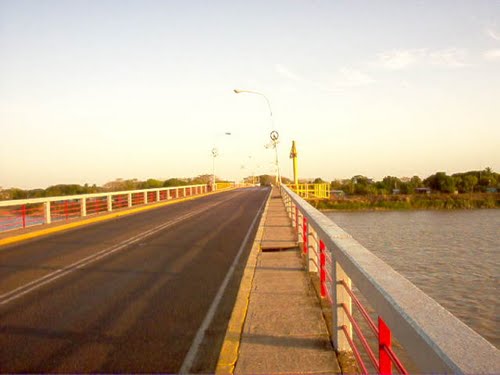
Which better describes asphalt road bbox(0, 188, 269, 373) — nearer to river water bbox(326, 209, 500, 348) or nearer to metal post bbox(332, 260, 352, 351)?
metal post bbox(332, 260, 352, 351)

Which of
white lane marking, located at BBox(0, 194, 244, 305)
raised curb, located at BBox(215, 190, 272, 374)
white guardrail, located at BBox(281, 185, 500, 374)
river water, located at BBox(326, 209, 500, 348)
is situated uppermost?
white guardrail, located at BBox(281, 185, 500, 374)

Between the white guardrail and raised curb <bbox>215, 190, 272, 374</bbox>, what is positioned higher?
the white guardrail

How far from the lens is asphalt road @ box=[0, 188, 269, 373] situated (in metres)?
4.97

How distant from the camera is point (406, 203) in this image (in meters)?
82.3

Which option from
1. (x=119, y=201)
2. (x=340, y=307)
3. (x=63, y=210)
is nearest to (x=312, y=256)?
(x=340, y=307)

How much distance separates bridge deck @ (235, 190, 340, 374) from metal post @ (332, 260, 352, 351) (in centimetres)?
15

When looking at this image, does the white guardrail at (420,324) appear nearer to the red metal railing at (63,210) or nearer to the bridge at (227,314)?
the bridge at (227,314)

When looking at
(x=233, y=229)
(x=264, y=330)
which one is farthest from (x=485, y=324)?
(x=233, y=229)

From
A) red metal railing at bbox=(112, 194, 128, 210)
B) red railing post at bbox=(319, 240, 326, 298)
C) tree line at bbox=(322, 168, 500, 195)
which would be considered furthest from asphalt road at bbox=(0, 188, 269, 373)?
tree line at bbox=(322, 168, 500, 195)

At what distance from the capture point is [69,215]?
2347 cm

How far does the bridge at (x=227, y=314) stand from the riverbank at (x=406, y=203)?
216 feet

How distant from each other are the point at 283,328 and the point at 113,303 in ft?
10.5

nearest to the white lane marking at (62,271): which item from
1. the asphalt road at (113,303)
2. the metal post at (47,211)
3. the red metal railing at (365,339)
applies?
the asphalt road at (113,303)

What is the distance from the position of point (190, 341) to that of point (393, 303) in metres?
3.57
